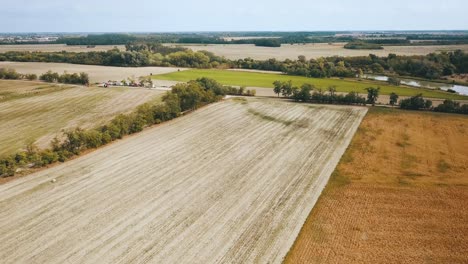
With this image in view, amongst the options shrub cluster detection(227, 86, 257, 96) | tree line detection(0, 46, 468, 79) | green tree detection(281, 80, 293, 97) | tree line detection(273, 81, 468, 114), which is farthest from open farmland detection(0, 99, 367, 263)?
tree line detection(0, 46, 468, 79)

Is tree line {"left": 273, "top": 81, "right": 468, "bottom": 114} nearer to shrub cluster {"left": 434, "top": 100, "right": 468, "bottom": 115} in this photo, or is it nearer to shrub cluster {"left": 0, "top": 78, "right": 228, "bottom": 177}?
shrub cluster {"left": 434, "top": 100, "right": 468, "bottom": 115}

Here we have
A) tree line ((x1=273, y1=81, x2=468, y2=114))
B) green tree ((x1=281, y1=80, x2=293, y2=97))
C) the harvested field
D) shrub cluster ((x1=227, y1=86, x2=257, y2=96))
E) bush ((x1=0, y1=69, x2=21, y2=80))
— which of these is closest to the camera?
tree line ((x1=273, y1=81, x2=468, y2=114))

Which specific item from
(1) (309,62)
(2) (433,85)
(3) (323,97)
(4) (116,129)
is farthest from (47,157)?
(1) (309,62)

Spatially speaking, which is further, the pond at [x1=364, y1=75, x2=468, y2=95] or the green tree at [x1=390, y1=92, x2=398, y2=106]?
the pond at [x1=364, y1=75, x2=468, y2=95]

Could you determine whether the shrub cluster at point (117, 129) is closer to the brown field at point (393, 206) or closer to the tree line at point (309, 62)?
the brown field at point (393, 206)

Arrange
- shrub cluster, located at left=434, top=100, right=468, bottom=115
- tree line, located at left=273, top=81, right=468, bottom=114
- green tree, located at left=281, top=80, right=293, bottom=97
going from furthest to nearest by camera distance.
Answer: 1. green tree, located at left=281, top=80, right=293, bottom=97
2. tree line, located at left=273, top=81, right=468, bottom=114
3. shrub cluster, located at left=434, top=100, right=468, bottom=115

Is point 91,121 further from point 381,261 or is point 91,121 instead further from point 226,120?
point 381,261

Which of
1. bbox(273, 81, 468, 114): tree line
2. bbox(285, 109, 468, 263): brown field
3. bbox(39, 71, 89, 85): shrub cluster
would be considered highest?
bbox(39, 71, 89, 85): shrub cluster
